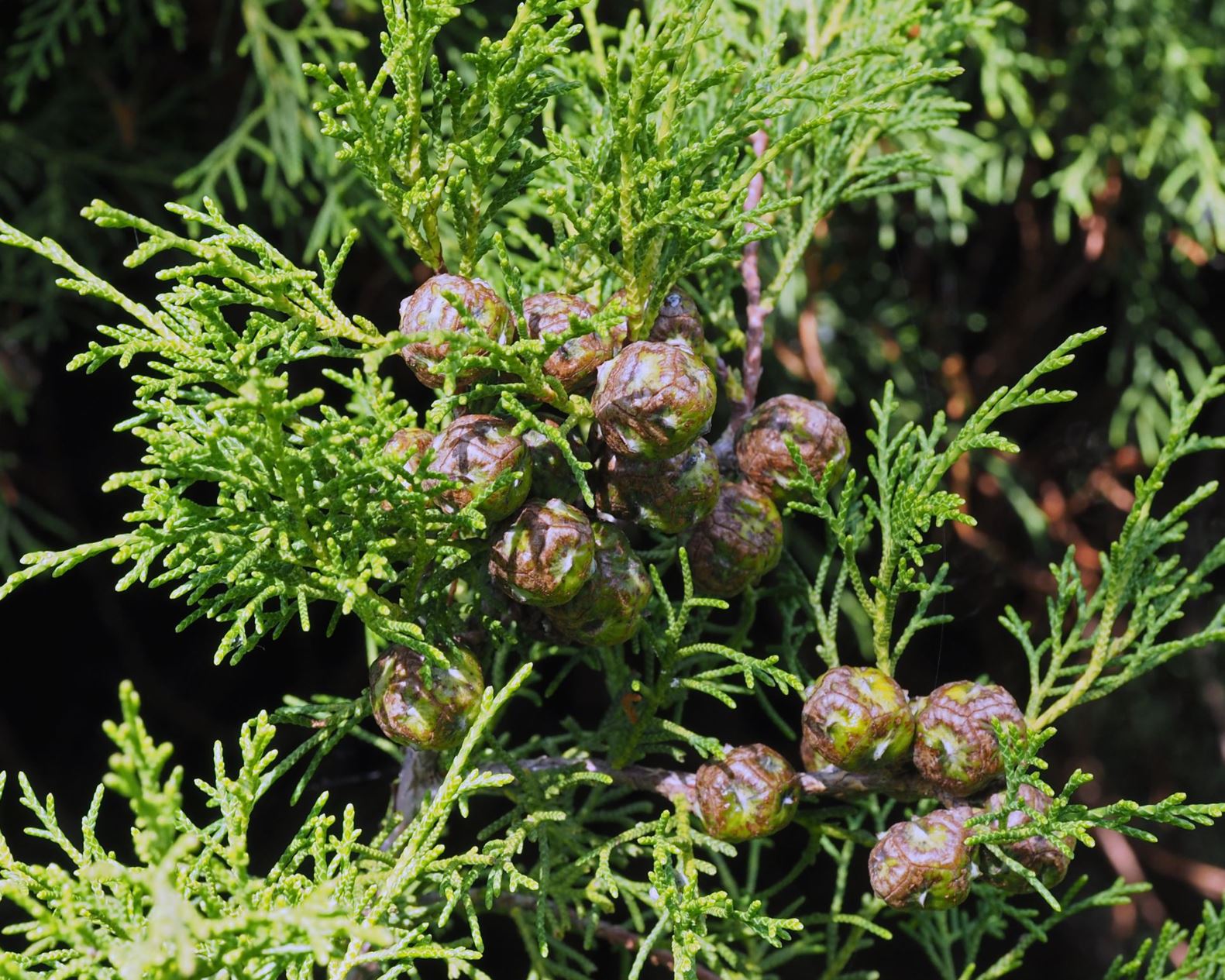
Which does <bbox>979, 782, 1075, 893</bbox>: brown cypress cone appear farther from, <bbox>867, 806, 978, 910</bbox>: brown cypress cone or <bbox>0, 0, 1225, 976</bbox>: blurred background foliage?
<bbox>0, 0, 1225, 976</bbox>: blurred background foliage

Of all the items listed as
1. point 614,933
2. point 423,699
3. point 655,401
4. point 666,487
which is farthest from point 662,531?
point 614,933

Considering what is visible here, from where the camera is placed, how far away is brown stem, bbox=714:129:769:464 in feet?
3.78

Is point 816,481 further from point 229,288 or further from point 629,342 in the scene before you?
point 229,288

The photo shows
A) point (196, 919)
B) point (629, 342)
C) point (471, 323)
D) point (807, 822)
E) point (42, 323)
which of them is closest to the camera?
point (196, 919)

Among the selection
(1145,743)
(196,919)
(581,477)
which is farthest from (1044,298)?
(196,919)

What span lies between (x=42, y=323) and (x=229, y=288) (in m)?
1.21

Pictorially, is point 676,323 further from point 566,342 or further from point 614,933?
point 614,933

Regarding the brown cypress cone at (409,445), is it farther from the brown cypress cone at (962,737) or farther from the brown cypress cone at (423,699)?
the brown cypress cone at (962,737)

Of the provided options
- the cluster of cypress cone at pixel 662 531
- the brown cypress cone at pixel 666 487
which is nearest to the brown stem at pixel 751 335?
the cluster of cypress cone at pixel 662 531

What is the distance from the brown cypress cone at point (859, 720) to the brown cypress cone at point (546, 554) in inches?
10.4

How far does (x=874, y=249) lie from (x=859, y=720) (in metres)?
1.63

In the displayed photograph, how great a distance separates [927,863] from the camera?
0.96m

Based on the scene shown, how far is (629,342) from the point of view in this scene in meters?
1.00

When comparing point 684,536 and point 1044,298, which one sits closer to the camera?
point 684,536
